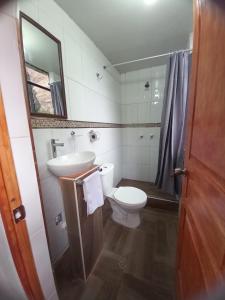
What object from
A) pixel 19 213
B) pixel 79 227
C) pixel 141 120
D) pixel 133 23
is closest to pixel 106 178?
pixel 79 227

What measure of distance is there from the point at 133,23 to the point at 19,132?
5.57ft

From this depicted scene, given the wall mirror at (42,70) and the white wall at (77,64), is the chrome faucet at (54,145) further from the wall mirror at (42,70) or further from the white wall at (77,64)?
the white wall at (77,64)

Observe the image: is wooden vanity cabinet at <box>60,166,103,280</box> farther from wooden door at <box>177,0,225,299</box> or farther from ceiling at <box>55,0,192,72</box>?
ceiling at <box>55,0,192,72</box>

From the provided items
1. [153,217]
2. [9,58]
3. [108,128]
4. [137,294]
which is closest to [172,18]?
[108,128]

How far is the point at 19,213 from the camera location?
544 mm

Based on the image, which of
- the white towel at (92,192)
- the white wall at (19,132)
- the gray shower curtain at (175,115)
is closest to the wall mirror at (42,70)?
the white wall at (19,132)

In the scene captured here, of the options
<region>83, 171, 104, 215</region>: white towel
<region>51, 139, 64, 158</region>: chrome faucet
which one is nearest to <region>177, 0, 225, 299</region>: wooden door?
<region>83, 171, 104, 215</region>: white towel

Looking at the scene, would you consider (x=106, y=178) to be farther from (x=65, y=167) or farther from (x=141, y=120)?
(x=141, y=120)

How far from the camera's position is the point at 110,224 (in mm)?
1807

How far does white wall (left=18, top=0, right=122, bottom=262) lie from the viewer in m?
1.10

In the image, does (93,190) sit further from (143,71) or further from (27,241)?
(143,71)

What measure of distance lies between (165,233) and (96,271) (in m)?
0.89

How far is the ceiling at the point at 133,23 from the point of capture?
1.23m

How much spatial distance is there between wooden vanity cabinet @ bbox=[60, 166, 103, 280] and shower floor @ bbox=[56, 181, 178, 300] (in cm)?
10
